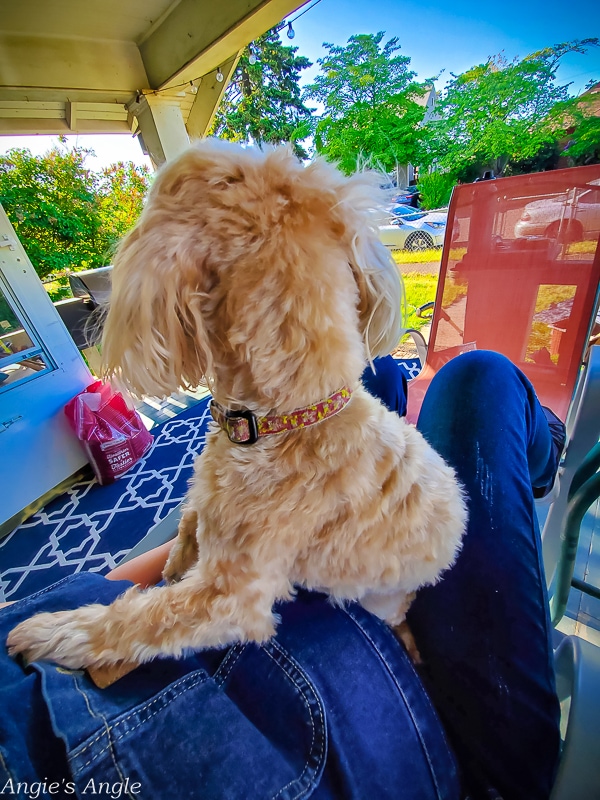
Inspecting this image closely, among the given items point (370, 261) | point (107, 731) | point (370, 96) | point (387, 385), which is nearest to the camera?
point (107, 731)

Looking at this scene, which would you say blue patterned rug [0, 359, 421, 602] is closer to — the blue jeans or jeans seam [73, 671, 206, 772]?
the blue jeans

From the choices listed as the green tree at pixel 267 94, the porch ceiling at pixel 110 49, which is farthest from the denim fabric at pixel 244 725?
the green tree at pixel 267 94

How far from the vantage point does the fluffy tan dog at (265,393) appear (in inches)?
20.9

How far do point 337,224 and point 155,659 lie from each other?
30.6 inches

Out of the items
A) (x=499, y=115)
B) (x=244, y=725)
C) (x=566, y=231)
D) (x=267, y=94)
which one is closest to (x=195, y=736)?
(x=244, y=725)

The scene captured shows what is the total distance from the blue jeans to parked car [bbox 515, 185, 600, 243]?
147cm

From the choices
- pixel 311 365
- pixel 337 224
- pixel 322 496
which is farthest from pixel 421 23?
pixel 322 496

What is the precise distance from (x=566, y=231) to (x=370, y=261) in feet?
4.80

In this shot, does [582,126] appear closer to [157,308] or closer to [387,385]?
[387,385]

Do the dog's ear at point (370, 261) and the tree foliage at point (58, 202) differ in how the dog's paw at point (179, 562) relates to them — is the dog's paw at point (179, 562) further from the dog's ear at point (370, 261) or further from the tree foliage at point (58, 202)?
the tree foliage at point (58, 202)

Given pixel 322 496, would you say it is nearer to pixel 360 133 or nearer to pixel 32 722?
pixel 32 722

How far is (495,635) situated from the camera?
54 centimetres

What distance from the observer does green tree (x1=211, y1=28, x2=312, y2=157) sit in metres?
2.64

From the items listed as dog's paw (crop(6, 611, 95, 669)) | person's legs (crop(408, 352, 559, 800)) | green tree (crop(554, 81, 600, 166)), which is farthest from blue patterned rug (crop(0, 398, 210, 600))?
green tree (crop(554, 81, 600, 166))
